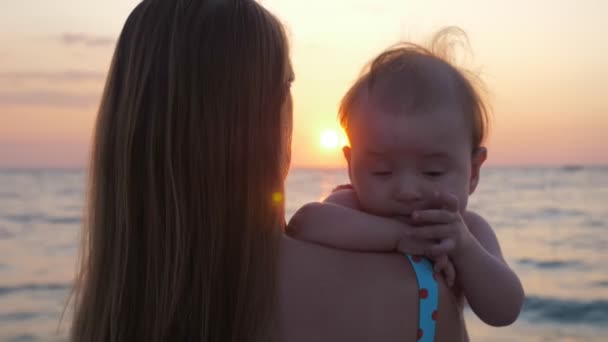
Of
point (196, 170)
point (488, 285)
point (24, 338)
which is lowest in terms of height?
point (24, 338)

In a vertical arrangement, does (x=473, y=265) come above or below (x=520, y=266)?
above

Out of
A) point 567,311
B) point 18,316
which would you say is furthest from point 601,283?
point 18,316

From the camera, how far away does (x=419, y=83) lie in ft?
6.88

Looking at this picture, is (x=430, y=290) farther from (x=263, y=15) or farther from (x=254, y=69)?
(x=263, y=15)

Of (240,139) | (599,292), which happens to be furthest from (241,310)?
(599,292)

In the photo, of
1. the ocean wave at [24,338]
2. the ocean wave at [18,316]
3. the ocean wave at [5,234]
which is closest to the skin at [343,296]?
the ocean wave at [24,338]

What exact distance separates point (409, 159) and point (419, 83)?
256mm

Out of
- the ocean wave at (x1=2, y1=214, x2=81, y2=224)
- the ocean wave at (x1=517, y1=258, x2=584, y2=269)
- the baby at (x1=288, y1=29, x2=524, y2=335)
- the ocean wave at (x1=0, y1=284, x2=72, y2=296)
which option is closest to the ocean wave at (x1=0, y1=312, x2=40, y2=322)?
the ocean wave at (x1=0, y1=284, x2=72, y2=296)

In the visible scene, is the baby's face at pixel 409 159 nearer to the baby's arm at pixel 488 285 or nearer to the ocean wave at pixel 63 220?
the baby's arm at pixel 488 285

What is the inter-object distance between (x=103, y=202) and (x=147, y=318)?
342 mm

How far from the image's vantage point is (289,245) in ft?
5.71

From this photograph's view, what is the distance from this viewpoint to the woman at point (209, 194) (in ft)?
5.44

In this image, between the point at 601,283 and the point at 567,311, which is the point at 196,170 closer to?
the point at 567,311

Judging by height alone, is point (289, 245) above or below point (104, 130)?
below
